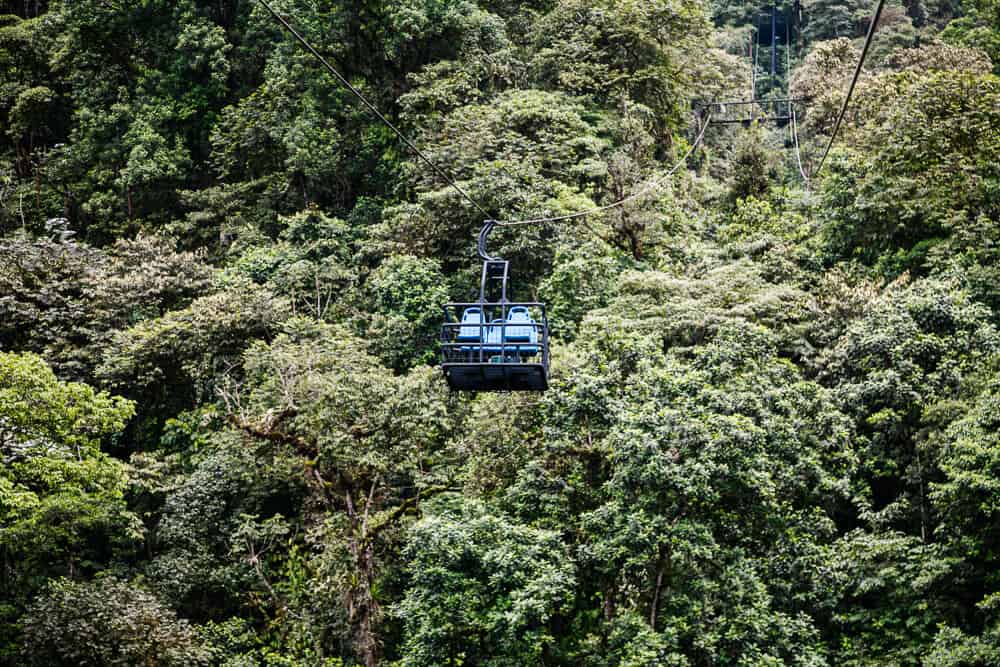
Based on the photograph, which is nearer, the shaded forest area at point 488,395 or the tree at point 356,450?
the shaded forest area at point 488,395

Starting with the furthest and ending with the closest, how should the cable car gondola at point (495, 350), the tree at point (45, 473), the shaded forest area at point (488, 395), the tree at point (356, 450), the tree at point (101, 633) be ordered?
1. the tree at point (356, 450)
2. the tree at point (101, 633)
3. the tree at point (45, 473)
4. the shaded forest area at point (488, 395)
5. the cable car gondola at point (495, 350)

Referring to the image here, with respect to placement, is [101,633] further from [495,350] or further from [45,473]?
[495,350]

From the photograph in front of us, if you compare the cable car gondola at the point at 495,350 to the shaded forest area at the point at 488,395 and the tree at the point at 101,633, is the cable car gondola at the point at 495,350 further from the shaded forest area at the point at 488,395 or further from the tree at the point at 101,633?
Result: the tree at the point at 101,633

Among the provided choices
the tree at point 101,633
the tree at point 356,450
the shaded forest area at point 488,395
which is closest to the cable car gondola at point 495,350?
the shaded forest area at point 488,395

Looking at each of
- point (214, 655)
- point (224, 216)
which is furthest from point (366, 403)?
point (224, 216)

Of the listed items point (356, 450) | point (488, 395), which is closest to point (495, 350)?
point (488, 395)

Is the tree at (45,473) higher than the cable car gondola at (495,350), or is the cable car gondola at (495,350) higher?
the cable car gondola at (495,350)

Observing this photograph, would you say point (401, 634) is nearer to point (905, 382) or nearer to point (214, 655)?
point (214, 655)

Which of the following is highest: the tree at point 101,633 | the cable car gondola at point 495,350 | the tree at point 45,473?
the cable car gondola at point 495,350
